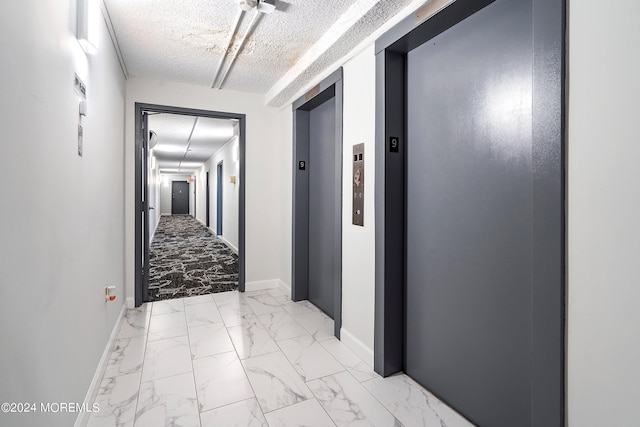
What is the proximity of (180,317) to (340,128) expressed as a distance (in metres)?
2.39

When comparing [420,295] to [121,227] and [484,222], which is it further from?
[121,227]

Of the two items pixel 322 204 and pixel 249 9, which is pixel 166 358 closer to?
pixel 322 204

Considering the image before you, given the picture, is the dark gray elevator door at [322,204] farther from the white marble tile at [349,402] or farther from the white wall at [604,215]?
the white wall at [604,215]

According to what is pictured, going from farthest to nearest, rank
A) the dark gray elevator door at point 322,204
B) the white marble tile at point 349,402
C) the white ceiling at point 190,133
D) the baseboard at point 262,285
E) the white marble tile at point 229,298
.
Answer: the white ceiling at point 190,133 < the baseboard at point 262,285 < the white marble tile at point 229,298 < the dark gray elevator door at point 322,204 < the white marble tile at point 349,402

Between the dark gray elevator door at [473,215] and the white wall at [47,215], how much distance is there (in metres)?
1.88

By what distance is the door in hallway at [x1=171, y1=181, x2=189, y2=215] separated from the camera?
1778 centimetres

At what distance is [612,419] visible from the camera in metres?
1.03

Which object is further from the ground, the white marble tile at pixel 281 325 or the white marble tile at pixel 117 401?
the white marble tile at pixel 281 325

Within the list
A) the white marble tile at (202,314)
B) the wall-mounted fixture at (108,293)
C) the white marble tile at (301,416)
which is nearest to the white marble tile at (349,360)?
the white marble tile at (301,416)

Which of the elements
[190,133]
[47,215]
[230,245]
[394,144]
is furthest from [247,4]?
[230,245]

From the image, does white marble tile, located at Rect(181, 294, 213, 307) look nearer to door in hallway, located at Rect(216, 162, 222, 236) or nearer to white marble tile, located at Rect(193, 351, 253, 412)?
white marble tile, located at Rect(193, 351, 253, 412)

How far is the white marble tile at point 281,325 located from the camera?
2.74m

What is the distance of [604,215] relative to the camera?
41.1 inches

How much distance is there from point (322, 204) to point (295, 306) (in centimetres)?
116
